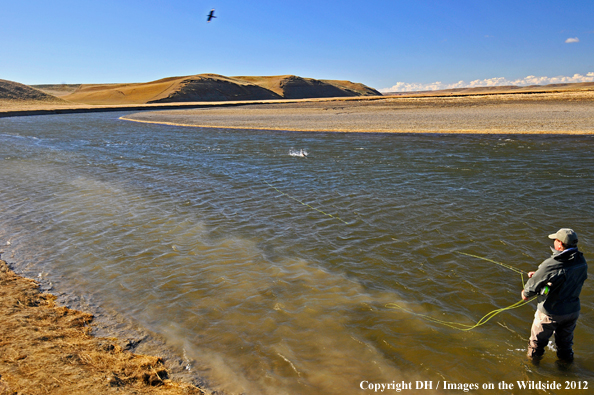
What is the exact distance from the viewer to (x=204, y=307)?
5.86 m

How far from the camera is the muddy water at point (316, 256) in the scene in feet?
15.3

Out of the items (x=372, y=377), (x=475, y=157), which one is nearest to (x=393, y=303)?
(x=372, y=377)

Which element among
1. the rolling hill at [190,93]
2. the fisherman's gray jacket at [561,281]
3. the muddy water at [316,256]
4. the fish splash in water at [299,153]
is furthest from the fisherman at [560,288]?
the rolling hill at [190,93]

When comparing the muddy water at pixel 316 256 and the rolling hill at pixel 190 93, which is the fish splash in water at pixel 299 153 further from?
the rolling hill at pixel 190 93

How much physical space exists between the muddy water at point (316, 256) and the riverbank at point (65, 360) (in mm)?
546

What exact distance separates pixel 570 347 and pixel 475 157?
14.3m

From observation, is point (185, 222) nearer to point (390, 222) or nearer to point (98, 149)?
point (390, 222)

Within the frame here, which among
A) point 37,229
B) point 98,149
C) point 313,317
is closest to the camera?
point 313,317

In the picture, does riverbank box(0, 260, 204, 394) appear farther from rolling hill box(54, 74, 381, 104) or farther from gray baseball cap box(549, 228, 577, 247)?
rolling hill box(54, 74, 381, 104)

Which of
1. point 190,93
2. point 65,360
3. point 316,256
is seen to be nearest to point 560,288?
point 316,256

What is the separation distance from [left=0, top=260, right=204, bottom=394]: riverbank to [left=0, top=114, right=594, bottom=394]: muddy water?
546mm

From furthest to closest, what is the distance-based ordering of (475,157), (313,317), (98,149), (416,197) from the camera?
(98,149)
(475,157)
(416,197)
(313,317)

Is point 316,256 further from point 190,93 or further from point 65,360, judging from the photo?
point 190,93

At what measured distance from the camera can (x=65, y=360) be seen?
13.3 ft
